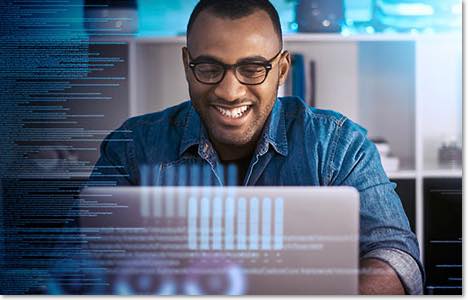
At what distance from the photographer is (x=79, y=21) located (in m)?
1.50

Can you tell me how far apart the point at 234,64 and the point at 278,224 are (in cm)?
38

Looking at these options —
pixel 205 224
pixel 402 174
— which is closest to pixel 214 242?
pixel 205 224

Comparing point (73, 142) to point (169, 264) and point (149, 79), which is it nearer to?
point (149, 79)

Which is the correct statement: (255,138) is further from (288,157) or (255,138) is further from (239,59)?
(239,59)

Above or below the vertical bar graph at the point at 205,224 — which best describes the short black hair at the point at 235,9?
above

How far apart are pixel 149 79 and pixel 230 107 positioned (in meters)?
0.20

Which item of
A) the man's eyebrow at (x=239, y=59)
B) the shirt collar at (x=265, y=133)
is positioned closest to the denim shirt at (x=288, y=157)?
the shirt collar at (x=265, y=133)

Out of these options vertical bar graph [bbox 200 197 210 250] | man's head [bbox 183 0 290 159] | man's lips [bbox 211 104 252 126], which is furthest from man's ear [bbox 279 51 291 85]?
vertical bar graph [bbox 200 197 210 250]

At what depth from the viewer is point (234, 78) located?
1449 millimetres

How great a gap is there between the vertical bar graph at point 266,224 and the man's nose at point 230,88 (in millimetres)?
252

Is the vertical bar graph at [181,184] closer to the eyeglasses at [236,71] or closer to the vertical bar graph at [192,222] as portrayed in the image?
the vertical bar graph at [192,222]

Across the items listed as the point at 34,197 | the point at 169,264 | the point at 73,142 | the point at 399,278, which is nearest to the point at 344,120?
the point at 399,278

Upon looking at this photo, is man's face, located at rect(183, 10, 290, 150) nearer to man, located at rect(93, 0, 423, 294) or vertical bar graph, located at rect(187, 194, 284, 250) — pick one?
man, located at rect(93, 0, 423, 294)

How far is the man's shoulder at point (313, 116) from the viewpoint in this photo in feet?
4.89
